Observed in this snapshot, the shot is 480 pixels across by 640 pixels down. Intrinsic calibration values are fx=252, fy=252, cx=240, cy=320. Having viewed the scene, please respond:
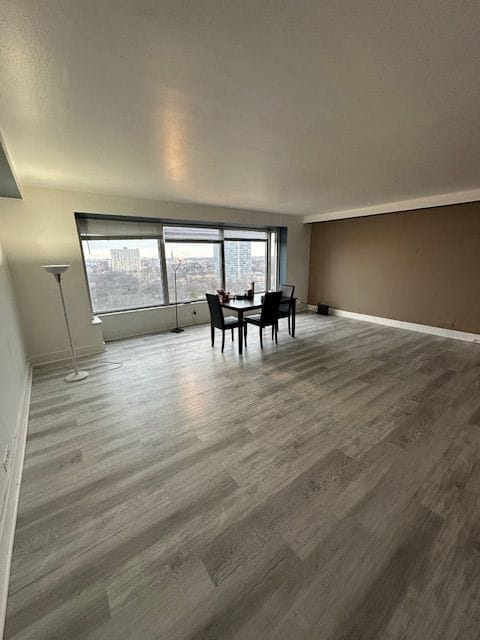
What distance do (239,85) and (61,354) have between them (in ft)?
13.1

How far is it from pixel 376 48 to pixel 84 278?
13.3 feet

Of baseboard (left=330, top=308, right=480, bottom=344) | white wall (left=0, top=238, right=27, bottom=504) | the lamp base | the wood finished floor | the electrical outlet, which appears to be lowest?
the lamp base

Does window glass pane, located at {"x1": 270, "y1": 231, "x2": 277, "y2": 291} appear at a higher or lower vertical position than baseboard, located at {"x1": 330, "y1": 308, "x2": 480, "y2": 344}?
higher

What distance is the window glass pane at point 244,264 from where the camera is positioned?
230 inches

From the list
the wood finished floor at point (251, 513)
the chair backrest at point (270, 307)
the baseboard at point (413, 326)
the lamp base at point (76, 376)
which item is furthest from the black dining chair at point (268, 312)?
the baseboard at point (413, 326)

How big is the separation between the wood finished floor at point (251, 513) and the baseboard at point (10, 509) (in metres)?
0.04

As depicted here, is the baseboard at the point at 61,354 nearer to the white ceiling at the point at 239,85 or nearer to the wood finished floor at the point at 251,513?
the wood finished floor at the point at 251,513

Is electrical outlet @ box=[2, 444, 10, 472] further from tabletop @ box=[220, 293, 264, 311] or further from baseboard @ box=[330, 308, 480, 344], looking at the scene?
baseboard @ box=[330, 308, 480, 344]

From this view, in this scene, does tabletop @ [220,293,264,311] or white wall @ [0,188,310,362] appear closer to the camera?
white wall @ [0,188,310,362]

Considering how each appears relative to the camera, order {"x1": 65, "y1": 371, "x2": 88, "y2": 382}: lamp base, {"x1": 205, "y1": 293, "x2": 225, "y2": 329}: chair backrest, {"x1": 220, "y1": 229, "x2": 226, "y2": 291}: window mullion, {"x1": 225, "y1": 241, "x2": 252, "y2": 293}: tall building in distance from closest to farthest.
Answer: {"x1": 65, "y1": 371, "x2": 88, "y2": 382}: lamp base → {"x1": 205, "y1": 293, "x2": 225, "y2": 329}: chair backrest → {"x1": 220, "y1": 229, "x2": 226, "y2": 291}: window mullion → {"x1": 225, "y1": 241, "x2": 252, "y2": 293}: tall building in distance

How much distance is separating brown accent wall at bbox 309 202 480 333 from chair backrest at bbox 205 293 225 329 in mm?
3553

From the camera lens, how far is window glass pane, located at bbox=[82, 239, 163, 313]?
169 inches

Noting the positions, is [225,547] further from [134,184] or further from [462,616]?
[134,184]

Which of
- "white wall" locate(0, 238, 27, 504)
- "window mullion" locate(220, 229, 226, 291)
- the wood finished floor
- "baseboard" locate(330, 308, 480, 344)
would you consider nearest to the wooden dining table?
the wood finished floor
